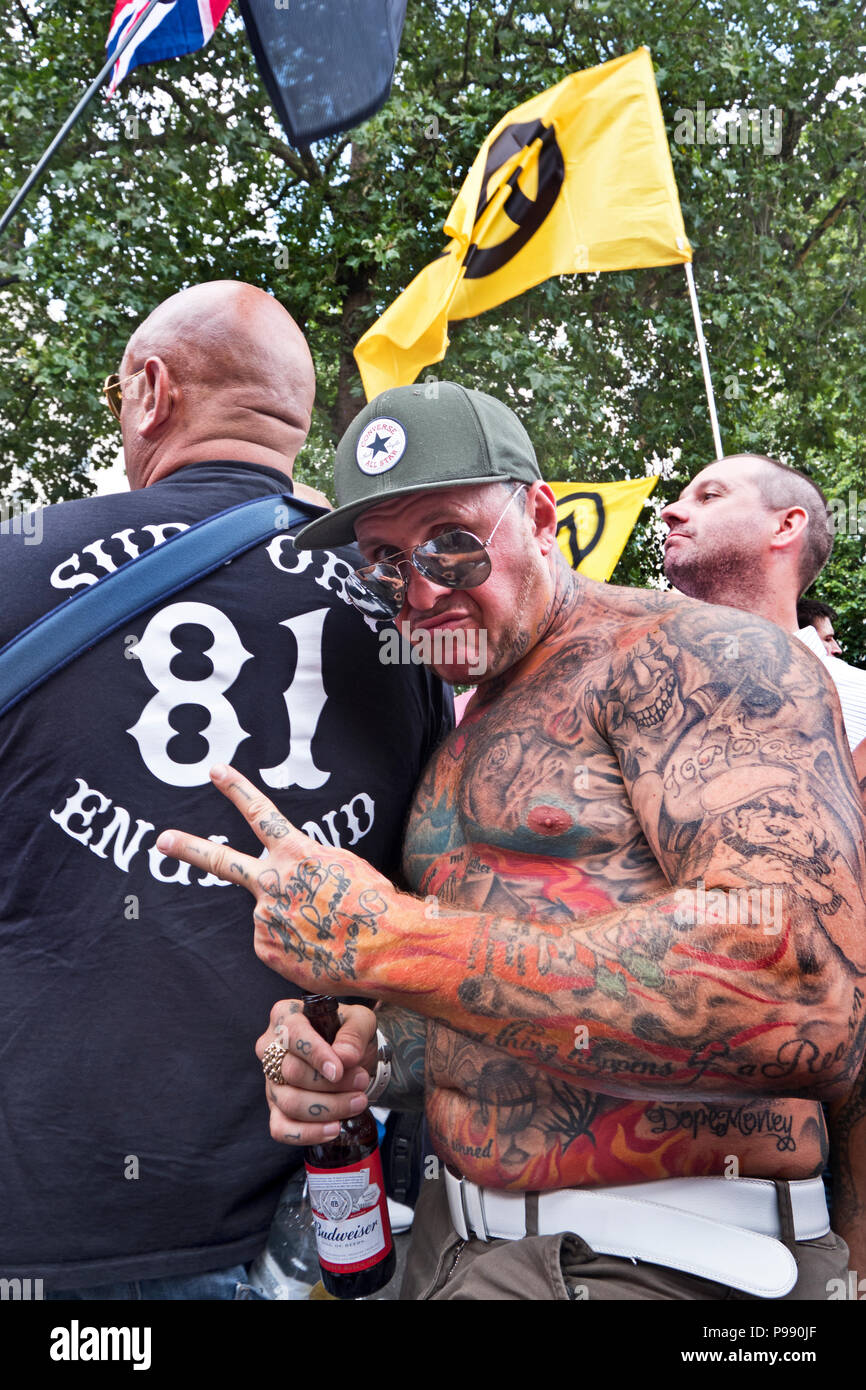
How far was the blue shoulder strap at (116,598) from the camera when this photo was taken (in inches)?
78.6

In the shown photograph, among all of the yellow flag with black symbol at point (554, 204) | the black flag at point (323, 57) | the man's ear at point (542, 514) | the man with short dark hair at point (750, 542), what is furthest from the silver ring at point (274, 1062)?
the yellow flag with black symbol at point (554, 204)

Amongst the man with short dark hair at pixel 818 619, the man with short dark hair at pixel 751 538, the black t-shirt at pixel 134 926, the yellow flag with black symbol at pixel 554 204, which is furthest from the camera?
the yellow flag with black symbol at pixel 554 204

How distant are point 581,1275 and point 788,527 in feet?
10.7

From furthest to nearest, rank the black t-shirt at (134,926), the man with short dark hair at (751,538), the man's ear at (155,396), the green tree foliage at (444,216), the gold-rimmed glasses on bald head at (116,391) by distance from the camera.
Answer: the green tree foliage at (444,216) < the man with short dark hair at (751,538) < the gold-rimmed glasses on bald head at (116,391) < the man's ear at (155,396) < the black t-shirt at (134,926)

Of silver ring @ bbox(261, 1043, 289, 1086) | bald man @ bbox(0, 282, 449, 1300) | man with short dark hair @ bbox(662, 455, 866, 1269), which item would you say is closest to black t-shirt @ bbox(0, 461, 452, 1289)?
bald man @ bbox(0, 282, 449, 1300)

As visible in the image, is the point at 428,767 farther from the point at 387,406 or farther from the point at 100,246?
the point at 100,246

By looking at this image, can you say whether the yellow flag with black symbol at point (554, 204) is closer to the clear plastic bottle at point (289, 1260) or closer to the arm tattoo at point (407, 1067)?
the arm tattoo at point (407, 1067)

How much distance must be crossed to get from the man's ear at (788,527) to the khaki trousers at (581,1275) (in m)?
2.95

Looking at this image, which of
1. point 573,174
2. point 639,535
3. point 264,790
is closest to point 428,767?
point 264,790

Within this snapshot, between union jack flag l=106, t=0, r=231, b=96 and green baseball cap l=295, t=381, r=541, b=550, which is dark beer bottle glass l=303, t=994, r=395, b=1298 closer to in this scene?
green baseball cap l=295, t=381, r=541, b=550

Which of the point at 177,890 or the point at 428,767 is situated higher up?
the point at 428,767

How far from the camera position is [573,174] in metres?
6.67

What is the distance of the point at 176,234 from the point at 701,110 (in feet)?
18.2

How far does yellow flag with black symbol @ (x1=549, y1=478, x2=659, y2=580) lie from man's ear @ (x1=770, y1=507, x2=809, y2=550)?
2416 millimetres
